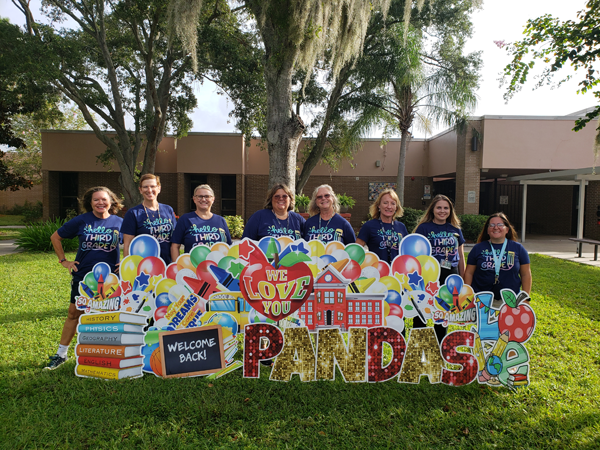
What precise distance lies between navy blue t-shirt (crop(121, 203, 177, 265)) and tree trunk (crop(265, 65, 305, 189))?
3.99 metres

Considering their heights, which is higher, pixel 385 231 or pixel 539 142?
pixel 539 142

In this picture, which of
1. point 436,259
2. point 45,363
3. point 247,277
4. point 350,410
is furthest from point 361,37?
point 45,363

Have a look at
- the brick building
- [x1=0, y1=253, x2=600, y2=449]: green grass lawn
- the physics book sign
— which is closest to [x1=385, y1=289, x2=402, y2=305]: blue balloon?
the physics book sign

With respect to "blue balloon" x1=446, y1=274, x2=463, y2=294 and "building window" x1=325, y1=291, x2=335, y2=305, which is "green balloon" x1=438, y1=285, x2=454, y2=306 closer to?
"blue balloon" x1=446, y1=274, x2=463, y2=294

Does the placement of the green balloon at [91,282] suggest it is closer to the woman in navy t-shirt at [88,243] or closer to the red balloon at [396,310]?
the woman in navy t-shirt at [88,243]

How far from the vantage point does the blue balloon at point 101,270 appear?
3.16 m

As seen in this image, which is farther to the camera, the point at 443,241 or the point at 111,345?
the point at 443,241

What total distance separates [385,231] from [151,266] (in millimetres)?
2219

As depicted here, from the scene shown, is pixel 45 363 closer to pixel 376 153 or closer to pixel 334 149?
pixel 334 149

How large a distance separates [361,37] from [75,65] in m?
9.76

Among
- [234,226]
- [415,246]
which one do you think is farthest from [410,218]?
[415,246]

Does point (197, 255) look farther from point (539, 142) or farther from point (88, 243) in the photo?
point (539, 142)

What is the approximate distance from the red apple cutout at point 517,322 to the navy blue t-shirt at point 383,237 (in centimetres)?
105

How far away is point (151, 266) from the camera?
125 inches
